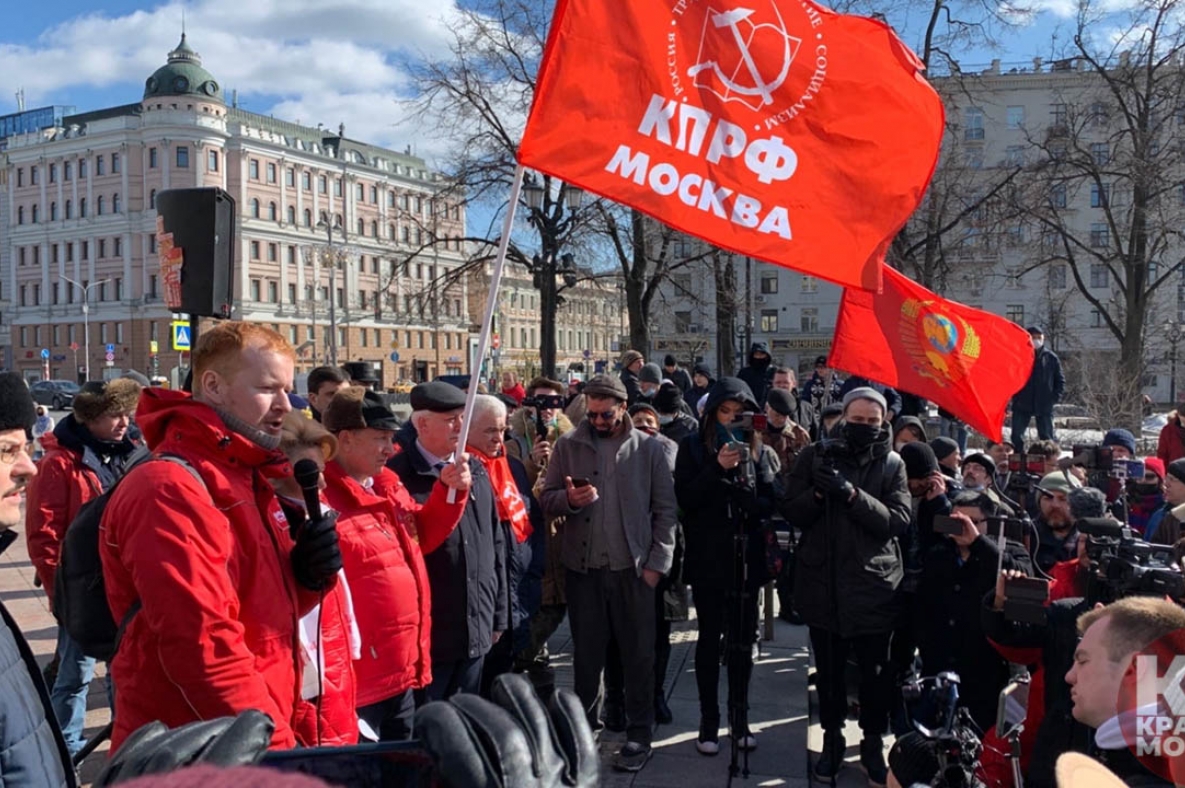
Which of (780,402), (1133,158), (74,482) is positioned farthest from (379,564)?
(1133,158)

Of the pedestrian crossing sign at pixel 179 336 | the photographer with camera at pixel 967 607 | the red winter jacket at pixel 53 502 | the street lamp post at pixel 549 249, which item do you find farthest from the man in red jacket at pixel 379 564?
the street lamp post at pixel 549 249

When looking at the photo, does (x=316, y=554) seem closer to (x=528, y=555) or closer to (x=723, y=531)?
(x=528, y=555)

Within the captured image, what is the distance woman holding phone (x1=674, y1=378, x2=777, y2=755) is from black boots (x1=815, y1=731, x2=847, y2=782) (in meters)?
0.43

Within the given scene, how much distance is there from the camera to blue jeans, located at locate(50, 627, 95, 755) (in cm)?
479

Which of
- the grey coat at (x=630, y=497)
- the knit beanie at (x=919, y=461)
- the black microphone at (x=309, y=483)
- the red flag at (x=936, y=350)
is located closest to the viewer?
the black microphone at (x=309, y=483)

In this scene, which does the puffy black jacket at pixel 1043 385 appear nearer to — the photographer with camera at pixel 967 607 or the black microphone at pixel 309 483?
the photographer with camera at pixel 967 607

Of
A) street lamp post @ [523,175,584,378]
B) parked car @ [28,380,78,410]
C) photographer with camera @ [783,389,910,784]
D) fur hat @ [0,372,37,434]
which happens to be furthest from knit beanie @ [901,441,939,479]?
parked car @ [28,380,78,410]

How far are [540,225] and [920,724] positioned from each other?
16326mm

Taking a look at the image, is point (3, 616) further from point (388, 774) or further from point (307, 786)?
point (307, 786)

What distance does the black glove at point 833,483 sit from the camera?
183 inches

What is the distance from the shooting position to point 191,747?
1328 millimetres

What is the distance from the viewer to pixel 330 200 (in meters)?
84.1

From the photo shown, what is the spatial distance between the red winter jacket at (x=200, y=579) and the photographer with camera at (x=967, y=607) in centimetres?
333

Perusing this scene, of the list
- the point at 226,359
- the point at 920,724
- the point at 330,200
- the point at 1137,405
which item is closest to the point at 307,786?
the point at 226,359
